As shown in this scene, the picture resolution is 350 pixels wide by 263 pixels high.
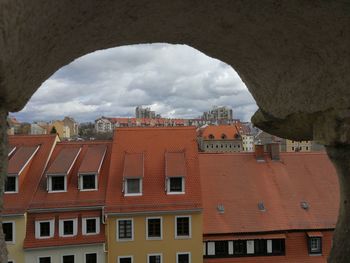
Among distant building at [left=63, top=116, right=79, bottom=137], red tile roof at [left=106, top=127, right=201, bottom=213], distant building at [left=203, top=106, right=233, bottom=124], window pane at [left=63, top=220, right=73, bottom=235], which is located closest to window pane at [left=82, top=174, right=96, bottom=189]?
red tile roof at [left=106, top=127, right=201, bottom=213]

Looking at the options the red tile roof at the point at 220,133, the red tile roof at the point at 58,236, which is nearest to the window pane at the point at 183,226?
the red tile roof at the point at 58,236

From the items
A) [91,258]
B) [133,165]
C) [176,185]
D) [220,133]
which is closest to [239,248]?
[176,185]

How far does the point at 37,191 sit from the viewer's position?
1202 cm

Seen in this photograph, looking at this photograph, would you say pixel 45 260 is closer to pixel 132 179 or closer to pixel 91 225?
pixel 91 225

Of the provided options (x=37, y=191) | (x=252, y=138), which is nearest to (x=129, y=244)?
(x=37, y=191)

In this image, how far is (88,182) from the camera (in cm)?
1241

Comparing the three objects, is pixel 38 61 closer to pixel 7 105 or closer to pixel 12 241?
pixel 7 105

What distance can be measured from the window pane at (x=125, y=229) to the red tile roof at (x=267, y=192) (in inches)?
98.3

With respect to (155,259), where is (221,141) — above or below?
above

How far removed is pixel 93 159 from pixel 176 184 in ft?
10.2

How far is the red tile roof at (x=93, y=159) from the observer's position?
40.9ft

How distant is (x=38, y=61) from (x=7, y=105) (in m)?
0.21

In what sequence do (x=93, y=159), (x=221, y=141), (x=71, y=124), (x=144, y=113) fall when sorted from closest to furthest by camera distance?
(x=93, y=159)
(x=221, y=141)
(x=71, y=124)
(x=144, y=113)

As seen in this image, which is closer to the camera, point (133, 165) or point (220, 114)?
point (133, 165)
